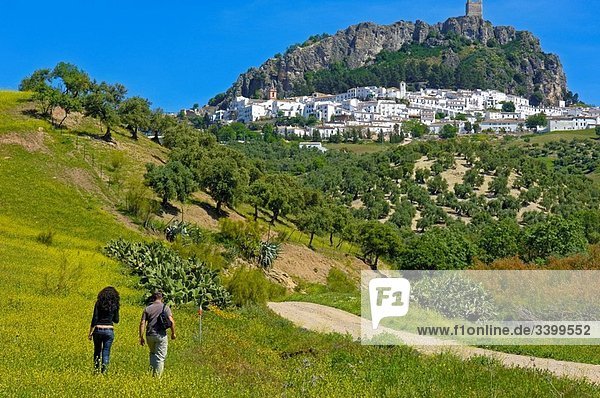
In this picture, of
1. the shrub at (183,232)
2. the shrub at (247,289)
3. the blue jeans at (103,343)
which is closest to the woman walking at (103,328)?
the blue jeans at (103,343)

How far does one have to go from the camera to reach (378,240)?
172 feet

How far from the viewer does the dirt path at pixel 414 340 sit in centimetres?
1362

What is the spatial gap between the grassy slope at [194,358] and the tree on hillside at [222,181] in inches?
789

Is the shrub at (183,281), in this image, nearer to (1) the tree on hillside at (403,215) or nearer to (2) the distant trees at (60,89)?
(2) the distant trees at (60,89)

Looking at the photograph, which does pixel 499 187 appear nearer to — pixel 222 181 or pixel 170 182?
pixel 222 181

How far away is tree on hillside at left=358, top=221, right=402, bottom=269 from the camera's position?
52438 millimetres

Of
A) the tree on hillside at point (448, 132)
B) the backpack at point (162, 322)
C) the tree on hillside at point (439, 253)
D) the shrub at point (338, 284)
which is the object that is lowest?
the shrub at point (338, 284)

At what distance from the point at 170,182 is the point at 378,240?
1985 centimetres

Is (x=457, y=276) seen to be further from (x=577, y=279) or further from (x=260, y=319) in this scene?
(x=260, y=319)

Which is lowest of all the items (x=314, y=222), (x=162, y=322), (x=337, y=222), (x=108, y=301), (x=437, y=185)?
(x=337, y=222)

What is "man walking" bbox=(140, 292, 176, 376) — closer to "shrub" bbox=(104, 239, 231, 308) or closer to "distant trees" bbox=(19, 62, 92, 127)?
"shrub" bbox=(104, 239, 231, 308)

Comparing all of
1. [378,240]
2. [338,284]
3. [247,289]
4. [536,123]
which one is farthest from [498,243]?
[536,123]

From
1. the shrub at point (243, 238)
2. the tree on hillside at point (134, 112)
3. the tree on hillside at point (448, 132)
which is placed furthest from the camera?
the tree on hillside at point (448, 132)

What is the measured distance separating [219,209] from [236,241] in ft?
32.5
